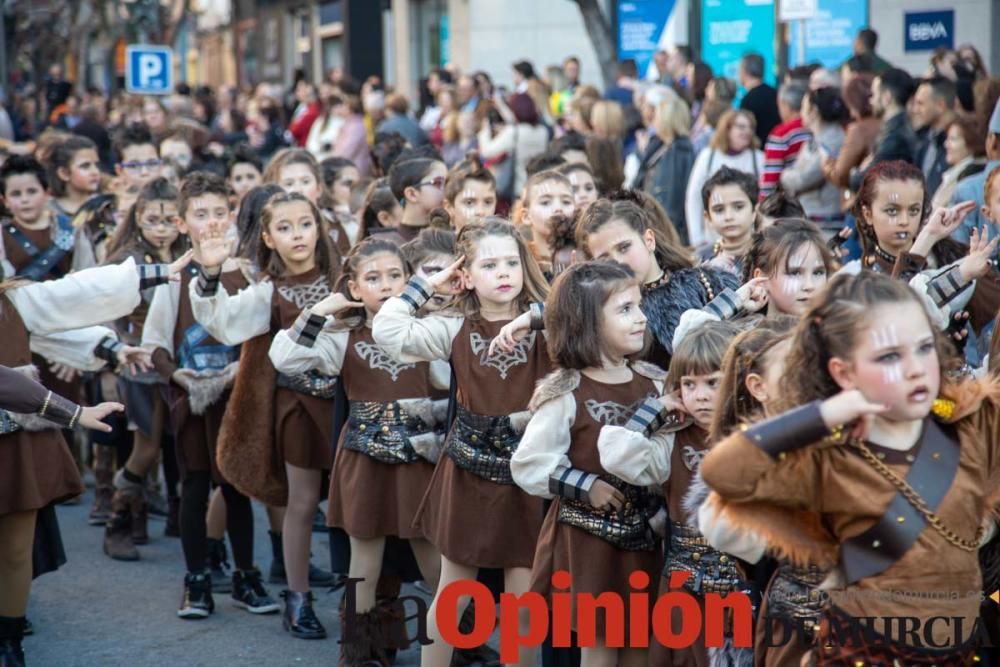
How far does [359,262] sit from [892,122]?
537 cm

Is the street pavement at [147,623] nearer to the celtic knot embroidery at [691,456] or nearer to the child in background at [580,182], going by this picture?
the celtic knot embroidery at [691,456]

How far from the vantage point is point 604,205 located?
593cm

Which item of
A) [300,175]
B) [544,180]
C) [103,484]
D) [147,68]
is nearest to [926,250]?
[544,180]

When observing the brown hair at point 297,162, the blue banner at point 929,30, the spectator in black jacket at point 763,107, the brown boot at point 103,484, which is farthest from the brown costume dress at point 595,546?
the blue banner at point 929,30

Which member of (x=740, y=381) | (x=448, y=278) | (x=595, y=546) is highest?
(x=448, y=278)

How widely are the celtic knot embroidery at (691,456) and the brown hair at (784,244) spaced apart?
1075mm

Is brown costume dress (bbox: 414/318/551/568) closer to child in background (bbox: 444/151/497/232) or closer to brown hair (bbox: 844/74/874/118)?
child in background (bbox: 444/151/497/232)

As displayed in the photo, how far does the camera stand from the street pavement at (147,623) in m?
6.32

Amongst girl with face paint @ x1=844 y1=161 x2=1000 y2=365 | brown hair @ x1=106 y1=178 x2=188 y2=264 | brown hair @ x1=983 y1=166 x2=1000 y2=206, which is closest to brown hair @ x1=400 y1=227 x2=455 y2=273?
girl with face paint @ x1=844 y1=161 x2=1000 y2=365

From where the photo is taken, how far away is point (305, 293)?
6625 millimetres

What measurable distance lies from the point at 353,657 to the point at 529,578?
1.04 meters

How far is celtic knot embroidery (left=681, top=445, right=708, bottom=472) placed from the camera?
179 inches

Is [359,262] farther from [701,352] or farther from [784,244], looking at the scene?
[701,352]

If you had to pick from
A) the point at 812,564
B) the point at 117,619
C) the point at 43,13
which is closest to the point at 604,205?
the point at 812,564
